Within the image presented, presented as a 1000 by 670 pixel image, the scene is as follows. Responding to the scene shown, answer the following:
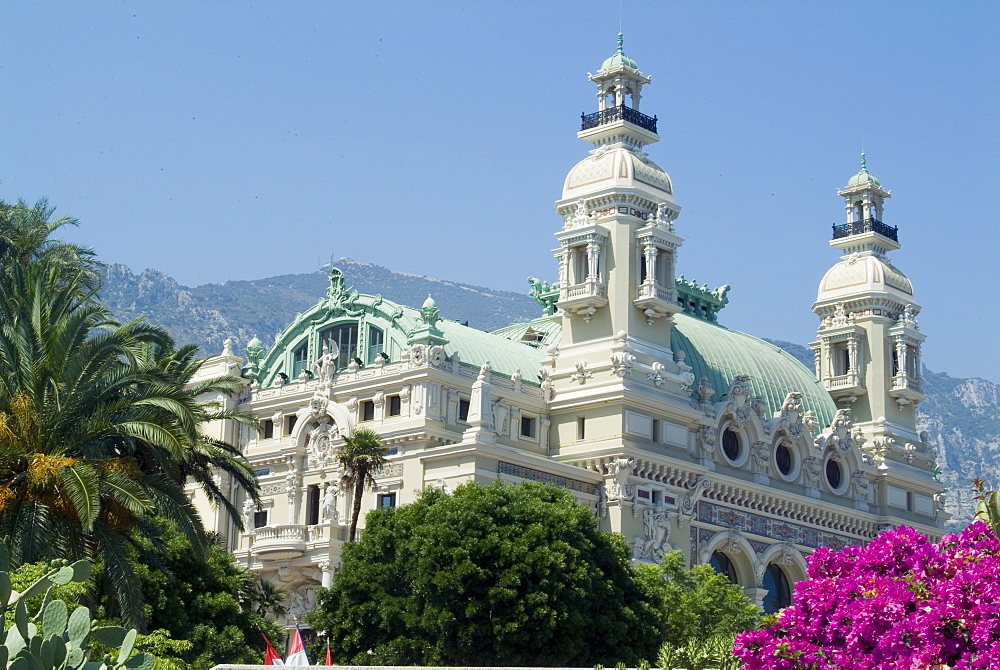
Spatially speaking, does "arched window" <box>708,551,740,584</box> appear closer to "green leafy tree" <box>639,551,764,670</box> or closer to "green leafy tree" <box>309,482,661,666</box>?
"green leafy tree" <box>639,551,764,670</box>

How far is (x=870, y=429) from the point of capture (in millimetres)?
94000

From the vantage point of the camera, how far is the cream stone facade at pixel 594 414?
2864 inches

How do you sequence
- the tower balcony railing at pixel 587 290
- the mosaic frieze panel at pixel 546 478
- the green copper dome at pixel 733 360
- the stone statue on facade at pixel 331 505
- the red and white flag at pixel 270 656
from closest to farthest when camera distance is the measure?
1. the red and white flag at pixel 270 656
2. the mosaic frieze panel at pixel 546 478
3. the stone statue on facade at pixel 331 505
4. the tower balcony railing at pixel 587 290
5. the green copper dome at pixel 733 360

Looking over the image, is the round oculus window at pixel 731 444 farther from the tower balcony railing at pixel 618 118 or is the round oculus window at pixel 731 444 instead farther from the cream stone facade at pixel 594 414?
the tower balcony railing at pixel 618 118

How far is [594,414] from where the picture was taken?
A: 251 ft

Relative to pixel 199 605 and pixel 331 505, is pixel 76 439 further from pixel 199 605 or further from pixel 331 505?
pixel 331 505

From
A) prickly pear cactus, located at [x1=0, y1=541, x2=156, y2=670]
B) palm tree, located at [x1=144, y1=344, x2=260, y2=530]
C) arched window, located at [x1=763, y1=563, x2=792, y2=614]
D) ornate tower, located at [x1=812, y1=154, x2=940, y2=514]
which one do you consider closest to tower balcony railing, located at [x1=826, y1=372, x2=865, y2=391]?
ornate tower, located at [x1=812, y1=154, x2=940, y2=514]

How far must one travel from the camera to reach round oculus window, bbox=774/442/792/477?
85419 millimetres

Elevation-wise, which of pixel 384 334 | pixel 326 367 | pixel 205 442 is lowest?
pixel 205 442

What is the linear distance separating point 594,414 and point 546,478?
5831 millimetres

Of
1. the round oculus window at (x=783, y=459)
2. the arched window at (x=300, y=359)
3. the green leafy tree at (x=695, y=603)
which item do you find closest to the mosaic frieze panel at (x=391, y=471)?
the arched window at (x=300, y=359)

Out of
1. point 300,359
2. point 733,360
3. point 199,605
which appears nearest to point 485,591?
point 199,605

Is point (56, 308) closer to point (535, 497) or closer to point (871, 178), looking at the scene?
point (535, 497)

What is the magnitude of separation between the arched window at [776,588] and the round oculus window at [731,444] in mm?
6178
